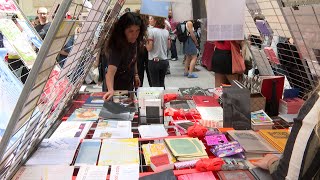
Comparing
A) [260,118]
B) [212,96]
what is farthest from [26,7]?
[260,118]

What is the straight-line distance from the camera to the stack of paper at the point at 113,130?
1.44 meters

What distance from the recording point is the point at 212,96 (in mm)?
2107

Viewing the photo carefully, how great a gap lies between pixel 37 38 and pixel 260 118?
1715mm

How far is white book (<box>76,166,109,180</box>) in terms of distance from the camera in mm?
1077

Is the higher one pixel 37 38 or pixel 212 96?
pixel 37 38

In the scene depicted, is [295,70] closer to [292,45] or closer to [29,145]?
[292,45]

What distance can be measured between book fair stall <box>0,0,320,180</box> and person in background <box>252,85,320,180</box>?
233 mm

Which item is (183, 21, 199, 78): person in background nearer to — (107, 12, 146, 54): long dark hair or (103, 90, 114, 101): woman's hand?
(107, 12, 146, 54): long dark hair

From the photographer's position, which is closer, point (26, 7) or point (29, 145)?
point (29, 145)

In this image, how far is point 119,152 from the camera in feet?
4.15

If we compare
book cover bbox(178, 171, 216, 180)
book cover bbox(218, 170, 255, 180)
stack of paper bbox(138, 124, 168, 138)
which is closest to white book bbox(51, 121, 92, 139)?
stack of paper bbox(138, 124, 168, 138)

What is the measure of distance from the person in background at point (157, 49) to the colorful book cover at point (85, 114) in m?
2.30

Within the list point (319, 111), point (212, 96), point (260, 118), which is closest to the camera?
point (319, 111)

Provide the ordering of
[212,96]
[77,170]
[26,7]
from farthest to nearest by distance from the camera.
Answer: [26,7] → [212,96] → [77,170]
